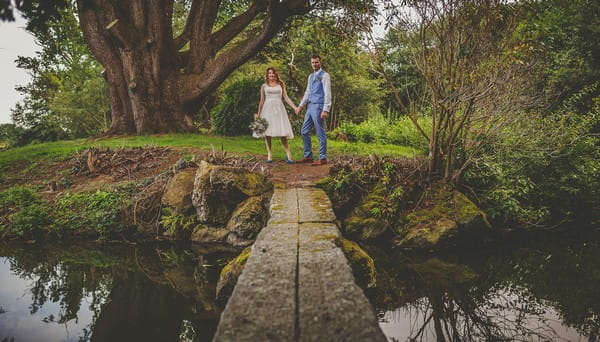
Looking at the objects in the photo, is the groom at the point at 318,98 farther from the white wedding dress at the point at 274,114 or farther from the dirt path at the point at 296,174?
the white wedding dress at the point at 274,114

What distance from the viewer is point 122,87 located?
11953 mm

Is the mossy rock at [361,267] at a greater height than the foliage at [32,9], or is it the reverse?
the foliage at [32,9]

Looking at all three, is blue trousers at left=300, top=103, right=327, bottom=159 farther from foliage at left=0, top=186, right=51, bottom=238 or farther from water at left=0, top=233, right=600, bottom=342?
foliage at left=0, top=186, right=51, bottom=238

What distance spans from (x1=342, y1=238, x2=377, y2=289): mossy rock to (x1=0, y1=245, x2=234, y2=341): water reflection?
1516 mm

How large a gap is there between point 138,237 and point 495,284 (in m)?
5.46

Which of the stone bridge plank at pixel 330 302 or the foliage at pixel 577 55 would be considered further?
the foliage at pixel 577 55

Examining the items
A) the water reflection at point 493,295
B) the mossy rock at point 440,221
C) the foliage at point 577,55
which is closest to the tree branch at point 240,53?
the foliage at point 577,55

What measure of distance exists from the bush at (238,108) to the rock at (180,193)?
5218mm

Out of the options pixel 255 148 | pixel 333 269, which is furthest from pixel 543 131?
pixel 255 148

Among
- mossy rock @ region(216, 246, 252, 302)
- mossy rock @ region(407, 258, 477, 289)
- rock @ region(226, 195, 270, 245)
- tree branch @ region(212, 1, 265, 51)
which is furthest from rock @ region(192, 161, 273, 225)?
tree branch @ region(212, 1, 265, 51)

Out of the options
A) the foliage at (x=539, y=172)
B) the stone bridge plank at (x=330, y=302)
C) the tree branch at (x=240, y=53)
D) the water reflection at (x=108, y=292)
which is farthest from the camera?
the tree branch at (x=240, y=53)

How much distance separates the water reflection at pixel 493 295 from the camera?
314 centimetres

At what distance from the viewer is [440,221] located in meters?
5.29

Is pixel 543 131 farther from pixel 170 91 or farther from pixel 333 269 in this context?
pixel 170 91
